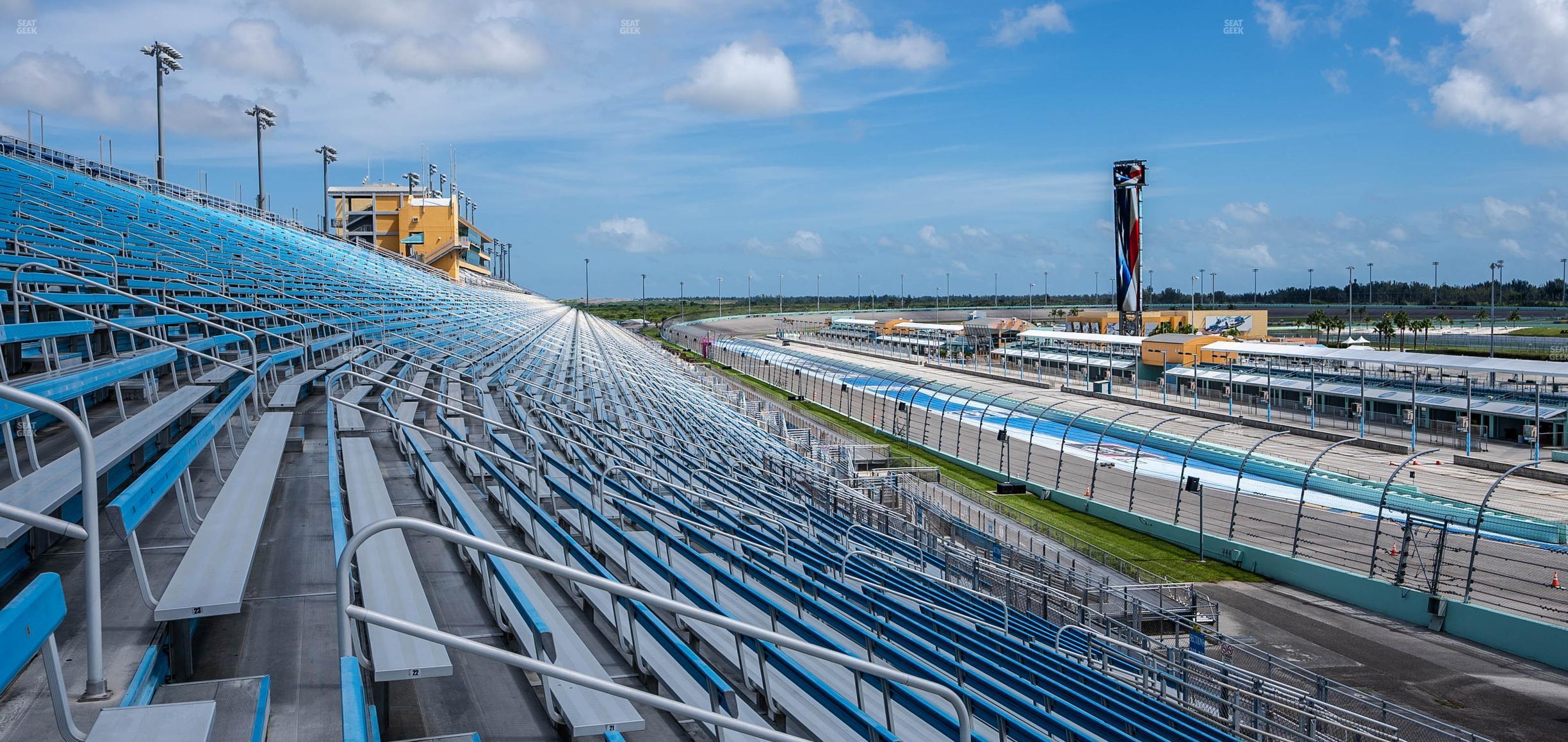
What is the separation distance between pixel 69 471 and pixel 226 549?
871mm

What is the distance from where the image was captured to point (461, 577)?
5.50 metres

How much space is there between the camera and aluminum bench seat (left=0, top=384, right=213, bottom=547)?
3877 mm

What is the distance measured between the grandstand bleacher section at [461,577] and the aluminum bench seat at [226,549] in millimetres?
17

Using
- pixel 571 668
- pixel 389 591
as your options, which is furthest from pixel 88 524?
pixel 571 668

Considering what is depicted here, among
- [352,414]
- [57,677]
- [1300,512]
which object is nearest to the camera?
[57,677]

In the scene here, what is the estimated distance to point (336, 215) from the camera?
5606 centimetres

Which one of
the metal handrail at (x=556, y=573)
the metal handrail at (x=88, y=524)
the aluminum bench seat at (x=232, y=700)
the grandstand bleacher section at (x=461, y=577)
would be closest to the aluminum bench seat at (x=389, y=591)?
the grandstand bleacher section at (x=461, y=577)

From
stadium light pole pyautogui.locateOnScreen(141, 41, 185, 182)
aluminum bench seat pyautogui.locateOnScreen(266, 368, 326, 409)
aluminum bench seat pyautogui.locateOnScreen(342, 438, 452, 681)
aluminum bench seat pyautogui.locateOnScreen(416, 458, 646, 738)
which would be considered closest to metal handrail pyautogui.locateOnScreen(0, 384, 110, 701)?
aluminum bench seat pyautogui.locateOnScreen(342, 438, 452, 681)

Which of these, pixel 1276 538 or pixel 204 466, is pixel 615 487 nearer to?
pixel 204 466

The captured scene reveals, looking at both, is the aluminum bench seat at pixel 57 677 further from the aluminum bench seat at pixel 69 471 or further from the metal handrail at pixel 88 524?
the aluminum bench seat at pixel 69 471

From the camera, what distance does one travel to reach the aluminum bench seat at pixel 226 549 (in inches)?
142

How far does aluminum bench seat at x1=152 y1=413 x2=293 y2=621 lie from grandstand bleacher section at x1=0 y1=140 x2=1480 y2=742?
0.02 metres

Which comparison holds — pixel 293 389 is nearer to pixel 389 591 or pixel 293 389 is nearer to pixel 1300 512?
pixel 389 591

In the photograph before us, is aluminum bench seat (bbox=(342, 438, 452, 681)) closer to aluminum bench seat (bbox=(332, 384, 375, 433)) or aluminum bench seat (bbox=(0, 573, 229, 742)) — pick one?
aluminum bench seat (bbox=(0, 573, 229, 742))
